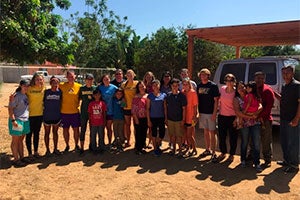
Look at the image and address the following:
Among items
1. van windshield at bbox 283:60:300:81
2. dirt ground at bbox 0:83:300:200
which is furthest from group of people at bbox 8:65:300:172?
van windshield at bbox 283:60:300:81

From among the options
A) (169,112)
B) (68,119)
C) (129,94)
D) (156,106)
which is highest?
(129,94)

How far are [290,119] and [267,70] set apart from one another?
279cm

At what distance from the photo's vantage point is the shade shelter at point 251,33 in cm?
930

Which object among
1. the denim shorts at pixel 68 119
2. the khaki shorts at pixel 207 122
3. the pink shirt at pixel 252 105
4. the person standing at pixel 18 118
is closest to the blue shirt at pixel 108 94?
the denim shorts at pixel 68 119

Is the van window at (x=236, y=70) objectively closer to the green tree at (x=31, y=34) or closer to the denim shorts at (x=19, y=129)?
the green tree at (x=31, y=34)

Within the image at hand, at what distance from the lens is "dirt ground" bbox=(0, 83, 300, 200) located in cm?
458

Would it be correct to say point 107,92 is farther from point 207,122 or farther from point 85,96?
point 207,122

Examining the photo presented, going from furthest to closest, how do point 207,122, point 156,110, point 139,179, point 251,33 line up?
point 251,33
point 156,110
point 207,122
point 139,179

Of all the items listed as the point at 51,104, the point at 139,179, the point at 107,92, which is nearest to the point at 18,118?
the point at 51,104

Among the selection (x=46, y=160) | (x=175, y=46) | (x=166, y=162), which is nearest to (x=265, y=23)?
(x=166, y=162)

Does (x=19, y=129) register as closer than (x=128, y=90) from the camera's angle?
Yes

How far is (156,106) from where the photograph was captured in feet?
20.6

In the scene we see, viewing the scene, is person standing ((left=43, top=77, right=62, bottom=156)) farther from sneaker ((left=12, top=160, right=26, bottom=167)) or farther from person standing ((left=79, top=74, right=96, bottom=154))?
sneaker ((left=12, top=160, right=26, bottom=167))

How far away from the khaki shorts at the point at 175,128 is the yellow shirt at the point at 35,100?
8.38ft
